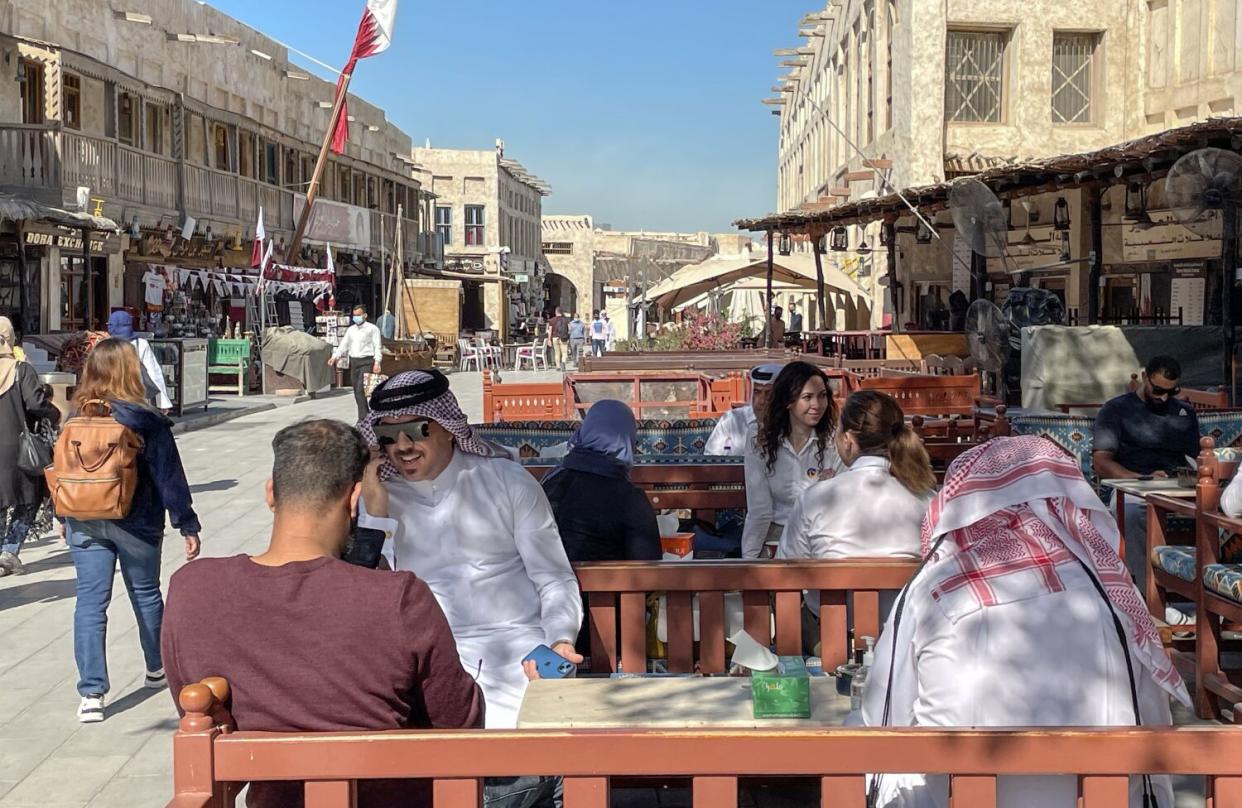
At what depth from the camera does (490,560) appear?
3840mm

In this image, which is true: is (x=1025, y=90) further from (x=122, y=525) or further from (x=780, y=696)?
(x=780, y=696)

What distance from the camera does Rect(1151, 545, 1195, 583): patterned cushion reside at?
18.4 ft

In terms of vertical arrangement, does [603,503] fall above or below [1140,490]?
above

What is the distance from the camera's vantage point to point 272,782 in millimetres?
2502

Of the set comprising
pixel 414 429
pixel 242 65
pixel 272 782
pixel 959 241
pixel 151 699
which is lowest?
pixel 151 699

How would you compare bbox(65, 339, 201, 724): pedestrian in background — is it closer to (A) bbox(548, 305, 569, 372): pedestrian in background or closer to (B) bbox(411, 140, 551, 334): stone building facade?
(A) bbox(548, 305, 569, 372): pedestrian in background

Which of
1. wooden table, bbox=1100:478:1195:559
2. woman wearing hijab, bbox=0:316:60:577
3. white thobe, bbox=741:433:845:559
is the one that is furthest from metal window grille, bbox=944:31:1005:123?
white thobe, bbox=741:433:845:559

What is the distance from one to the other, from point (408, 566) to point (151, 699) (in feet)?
8.10

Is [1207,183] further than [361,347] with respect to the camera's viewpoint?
No

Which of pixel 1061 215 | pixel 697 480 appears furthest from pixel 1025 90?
pixel 697 480

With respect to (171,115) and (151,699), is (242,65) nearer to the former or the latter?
(171,115)

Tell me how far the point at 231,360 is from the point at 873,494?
2103 centimetres

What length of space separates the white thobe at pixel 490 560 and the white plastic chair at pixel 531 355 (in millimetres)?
32158

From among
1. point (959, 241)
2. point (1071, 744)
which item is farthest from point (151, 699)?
point (959, 241)
